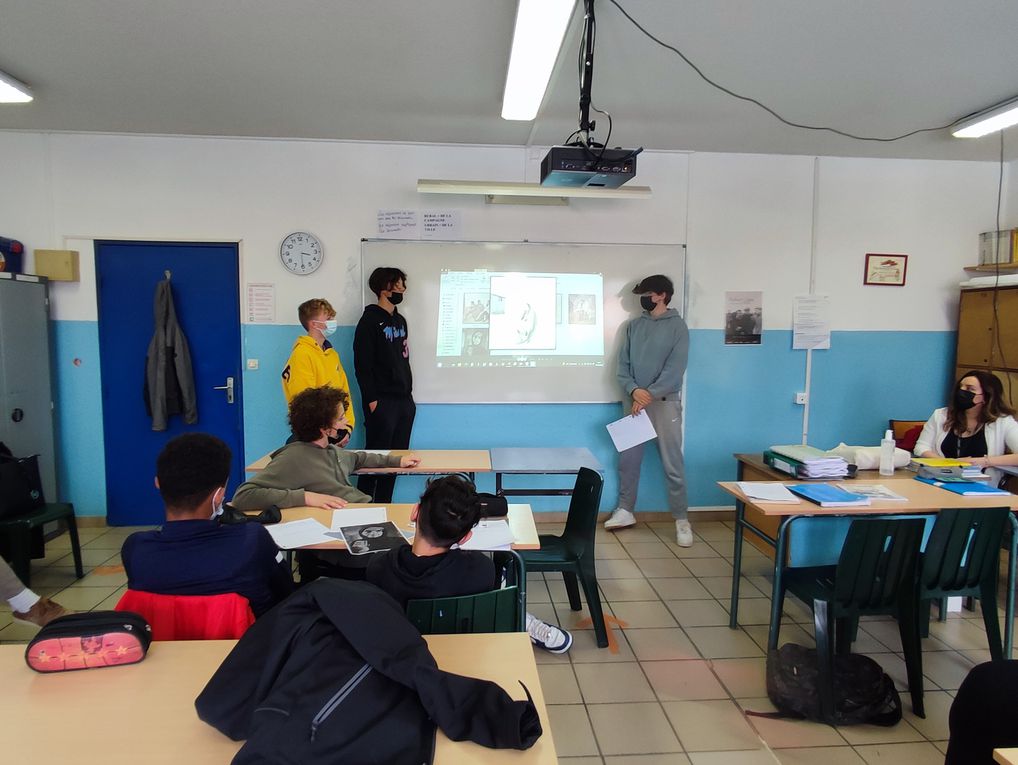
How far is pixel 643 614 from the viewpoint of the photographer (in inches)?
125

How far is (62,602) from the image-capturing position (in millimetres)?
3186

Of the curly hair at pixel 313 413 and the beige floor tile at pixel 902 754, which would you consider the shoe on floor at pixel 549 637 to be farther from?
the curly hair at pixel 313 413

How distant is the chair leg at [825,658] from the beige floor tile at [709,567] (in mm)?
1347

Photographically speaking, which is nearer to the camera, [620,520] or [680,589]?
[680,589]

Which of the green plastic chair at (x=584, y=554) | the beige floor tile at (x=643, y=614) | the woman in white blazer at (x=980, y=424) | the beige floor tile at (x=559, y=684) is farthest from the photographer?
the woman in white blazer at (x=980, y=424)

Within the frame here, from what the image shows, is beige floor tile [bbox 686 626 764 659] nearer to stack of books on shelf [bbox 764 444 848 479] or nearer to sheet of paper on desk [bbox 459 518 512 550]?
stack of books on shelf [bbox 764 444 848 479]

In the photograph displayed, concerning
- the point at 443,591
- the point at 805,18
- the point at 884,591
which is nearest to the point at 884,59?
the point at 805,18

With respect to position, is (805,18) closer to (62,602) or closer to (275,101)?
(275,101)

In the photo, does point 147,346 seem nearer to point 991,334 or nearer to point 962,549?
point 962,549

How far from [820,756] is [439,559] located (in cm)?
160

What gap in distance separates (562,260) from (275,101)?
7.00 ft

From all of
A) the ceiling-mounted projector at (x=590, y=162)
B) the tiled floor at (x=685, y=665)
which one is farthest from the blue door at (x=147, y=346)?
the ceiling-mounted projector at (x=590, y=162)

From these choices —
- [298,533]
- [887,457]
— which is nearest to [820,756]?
[887,457]

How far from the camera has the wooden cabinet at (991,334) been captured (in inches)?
167
